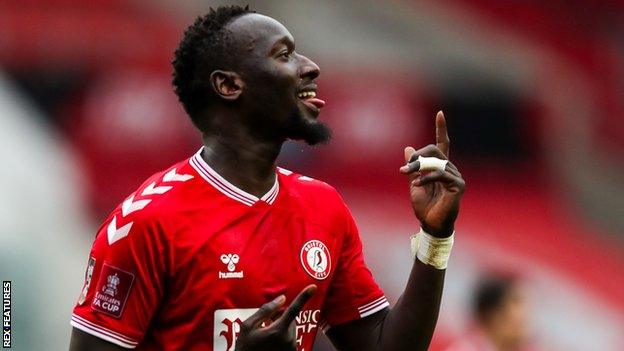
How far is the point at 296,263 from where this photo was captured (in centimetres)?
329

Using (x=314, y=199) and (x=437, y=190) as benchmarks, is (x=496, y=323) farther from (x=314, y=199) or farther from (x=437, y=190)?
(x=437, y=190)

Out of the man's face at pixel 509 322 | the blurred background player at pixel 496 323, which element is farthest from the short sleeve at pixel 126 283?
the man's face at pixel 509 322

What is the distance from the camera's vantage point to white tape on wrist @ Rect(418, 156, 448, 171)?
3.12 meters

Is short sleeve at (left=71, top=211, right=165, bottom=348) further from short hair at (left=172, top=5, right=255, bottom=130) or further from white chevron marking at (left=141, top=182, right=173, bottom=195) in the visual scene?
short hair at (left=172, top=5, right=255, bottom=130)

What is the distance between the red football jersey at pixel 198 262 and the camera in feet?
10.1

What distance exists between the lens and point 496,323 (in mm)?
5602

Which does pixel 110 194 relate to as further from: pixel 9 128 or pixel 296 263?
pixel 296 263

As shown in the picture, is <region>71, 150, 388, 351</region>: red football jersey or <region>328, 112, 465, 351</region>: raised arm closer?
<region>71, 150, 388, 351</region>: red football jersey

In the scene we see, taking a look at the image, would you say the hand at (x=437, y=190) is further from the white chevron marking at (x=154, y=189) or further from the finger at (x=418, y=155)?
the white chevron marking at (x=154, y=189)

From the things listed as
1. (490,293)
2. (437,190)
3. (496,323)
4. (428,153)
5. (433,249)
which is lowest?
(496,323)

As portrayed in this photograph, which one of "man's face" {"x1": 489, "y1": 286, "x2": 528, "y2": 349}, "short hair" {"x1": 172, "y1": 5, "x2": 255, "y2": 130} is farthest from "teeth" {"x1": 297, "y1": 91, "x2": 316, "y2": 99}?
"man's face" {"x1": 489, "y1": 286, "x2": 528, "y2": 349}

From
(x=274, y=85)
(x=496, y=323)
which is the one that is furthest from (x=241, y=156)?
(x=496, y=323)

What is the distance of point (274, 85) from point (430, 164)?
55 centimetres

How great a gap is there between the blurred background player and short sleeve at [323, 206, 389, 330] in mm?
2069
